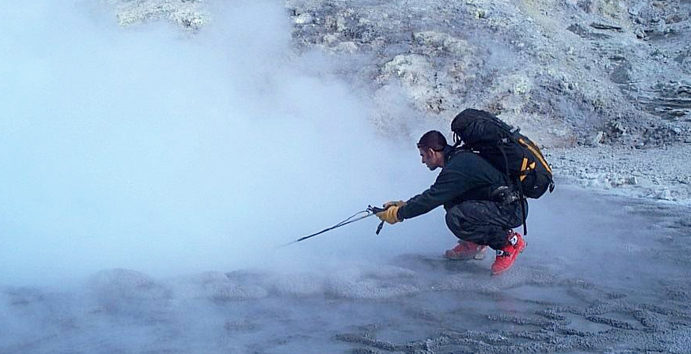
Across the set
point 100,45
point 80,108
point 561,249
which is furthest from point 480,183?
point 100,45

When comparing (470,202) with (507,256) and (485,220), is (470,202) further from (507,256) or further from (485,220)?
(507,256)

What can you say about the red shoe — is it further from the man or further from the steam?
the steam

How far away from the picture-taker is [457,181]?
3955 mm

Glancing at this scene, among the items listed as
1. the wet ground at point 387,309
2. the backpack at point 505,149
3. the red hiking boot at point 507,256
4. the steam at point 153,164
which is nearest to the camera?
the wet ground at point 387,309

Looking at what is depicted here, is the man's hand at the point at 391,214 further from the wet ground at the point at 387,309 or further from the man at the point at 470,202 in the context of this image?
the wet ground at the point at 387,309

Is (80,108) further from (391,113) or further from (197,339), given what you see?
(391,113)

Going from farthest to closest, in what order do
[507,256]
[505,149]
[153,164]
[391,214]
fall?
[153,164]
[507,256]
[391,214]
[505,149]

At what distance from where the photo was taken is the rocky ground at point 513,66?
8.57m

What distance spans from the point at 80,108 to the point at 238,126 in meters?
1.12

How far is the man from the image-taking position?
3963 millimetres

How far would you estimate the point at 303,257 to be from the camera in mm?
4461

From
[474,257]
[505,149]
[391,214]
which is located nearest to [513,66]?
[474,257]

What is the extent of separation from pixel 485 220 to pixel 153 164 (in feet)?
6.89

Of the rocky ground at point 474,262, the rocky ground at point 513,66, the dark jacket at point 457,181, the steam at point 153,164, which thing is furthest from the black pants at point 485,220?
the rocky ground at point 513,66
